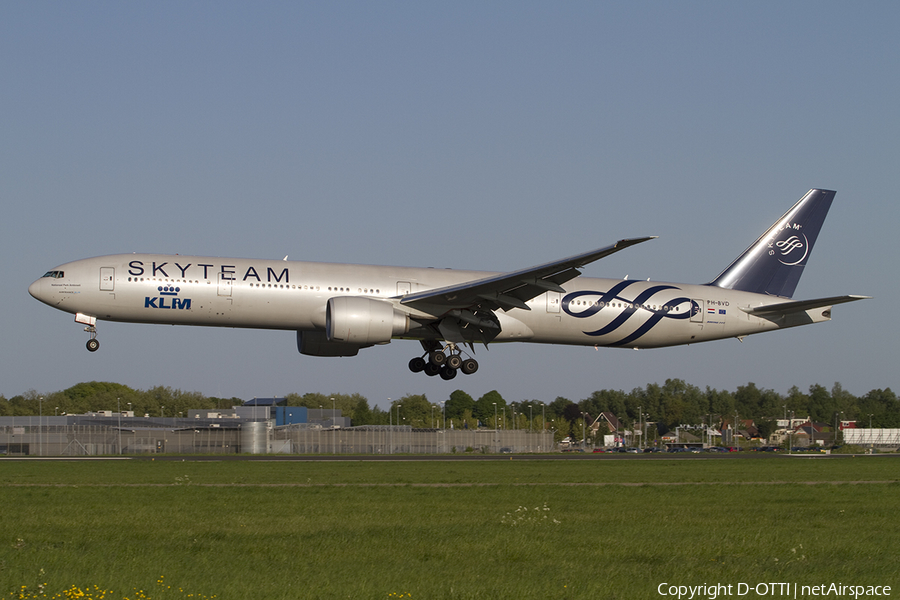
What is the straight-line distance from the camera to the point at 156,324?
33.5 meters

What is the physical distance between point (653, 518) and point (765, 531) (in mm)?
3002

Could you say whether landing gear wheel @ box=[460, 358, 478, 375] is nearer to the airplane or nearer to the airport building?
the airplane

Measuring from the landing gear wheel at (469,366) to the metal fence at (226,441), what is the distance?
149 feet

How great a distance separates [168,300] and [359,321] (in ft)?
22.1

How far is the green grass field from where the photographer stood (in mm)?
14781

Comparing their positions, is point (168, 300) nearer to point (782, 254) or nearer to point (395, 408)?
point (782, 254)

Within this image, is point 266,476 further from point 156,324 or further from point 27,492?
point 27,492

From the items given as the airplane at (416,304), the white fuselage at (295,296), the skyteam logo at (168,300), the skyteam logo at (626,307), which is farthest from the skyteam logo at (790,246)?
the skyteam logo at (168,300)

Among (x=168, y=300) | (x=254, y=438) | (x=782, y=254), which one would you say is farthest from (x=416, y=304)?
(x=254, y=438)

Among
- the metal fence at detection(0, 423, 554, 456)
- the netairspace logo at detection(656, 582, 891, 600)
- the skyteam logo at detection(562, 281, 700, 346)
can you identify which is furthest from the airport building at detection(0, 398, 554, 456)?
the netairspace logo at detection(656, 582, 891, 600)

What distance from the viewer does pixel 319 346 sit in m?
36.3

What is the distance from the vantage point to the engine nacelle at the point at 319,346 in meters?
36.1

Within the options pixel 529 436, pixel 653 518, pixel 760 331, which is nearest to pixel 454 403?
pixel 529 436

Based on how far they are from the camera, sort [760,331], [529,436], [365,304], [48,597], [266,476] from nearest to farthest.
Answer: [48,597]
[365,304]
[266,476]
[760,331]
[529,436]
